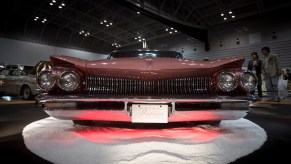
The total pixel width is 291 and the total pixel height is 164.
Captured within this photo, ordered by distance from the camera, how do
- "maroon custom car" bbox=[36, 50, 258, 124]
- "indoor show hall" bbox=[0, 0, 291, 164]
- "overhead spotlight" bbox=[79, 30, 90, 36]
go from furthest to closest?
"overhead spotlight" bbox=[79, 30, 90, 36]
"maroon custom car" bbox=[36, 50, 258, 124]
"indoor show hall" bbox=[0, 0, 291, 164]

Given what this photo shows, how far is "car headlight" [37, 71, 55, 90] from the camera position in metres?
1.98

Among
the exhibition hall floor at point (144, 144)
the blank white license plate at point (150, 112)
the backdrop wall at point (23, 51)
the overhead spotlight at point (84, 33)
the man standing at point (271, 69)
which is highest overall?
the overhead spotlight at point (84, 33)

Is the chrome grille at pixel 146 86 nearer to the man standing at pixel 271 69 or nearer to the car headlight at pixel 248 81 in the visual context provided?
the car headlight at pixel 248 81

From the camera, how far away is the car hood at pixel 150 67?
1995 mm

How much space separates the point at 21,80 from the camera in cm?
779

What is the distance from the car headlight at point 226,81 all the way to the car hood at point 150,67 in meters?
0.08

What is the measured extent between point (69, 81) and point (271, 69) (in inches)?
231

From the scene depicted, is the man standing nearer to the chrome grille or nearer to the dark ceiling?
the chrome grille

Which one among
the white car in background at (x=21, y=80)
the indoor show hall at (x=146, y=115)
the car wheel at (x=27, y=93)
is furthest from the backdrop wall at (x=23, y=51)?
the indoor show hall at (x=146, y=115)

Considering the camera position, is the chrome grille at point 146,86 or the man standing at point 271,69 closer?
the chrome grille at point 146,86

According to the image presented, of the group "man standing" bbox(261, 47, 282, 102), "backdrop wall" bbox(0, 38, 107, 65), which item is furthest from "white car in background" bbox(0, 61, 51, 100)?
"backdrop wall" bbox(0, 38, 107, 65)

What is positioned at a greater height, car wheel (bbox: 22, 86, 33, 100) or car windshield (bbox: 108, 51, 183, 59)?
car windshield (bbox: 108, 51, 183, 59)

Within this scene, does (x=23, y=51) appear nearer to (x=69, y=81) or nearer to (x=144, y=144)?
(x=69, y=81)

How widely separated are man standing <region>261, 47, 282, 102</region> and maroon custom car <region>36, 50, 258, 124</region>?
471cm
